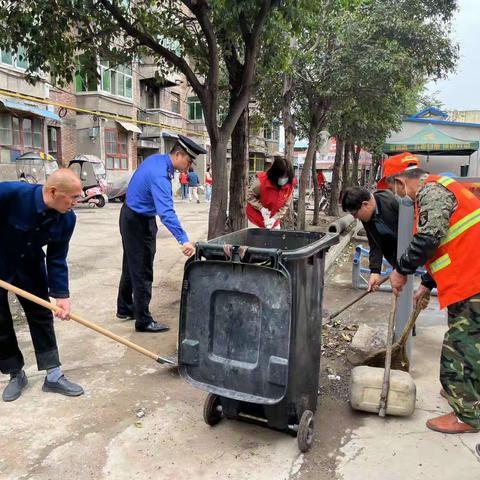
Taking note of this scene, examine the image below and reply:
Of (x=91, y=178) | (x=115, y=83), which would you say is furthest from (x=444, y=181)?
(x=115, y=83)

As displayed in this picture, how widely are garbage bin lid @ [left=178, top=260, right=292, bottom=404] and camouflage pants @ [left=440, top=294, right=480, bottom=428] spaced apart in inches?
38.2

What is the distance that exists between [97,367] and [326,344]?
1985 millimetres

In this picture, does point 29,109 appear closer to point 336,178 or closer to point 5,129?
point 5,129

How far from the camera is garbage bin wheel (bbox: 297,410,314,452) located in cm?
265

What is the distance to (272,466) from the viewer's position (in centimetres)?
261

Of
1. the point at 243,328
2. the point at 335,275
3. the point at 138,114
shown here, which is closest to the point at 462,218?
the point at 243,328

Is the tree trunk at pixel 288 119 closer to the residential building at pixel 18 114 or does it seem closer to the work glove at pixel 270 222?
the work glove at pixel 270 222

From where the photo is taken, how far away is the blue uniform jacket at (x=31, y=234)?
3.03 m

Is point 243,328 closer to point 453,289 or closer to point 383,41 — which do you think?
point 453,289

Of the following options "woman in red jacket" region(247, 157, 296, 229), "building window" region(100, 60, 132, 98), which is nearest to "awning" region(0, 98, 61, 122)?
"building window" region(100, 60, 132, 98)

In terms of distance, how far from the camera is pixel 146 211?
4.29m

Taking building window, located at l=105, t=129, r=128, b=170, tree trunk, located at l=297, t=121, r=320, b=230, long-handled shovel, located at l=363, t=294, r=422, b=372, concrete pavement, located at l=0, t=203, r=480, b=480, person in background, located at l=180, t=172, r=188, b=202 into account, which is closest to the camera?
concrete pavement, located at l=0, t=203, r=480, b=480

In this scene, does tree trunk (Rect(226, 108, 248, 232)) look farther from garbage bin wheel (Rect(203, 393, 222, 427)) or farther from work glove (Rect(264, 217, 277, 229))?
garbage bin wheel (Rect(203, 393, 222, 427))

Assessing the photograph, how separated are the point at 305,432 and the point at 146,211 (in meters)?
2.38
